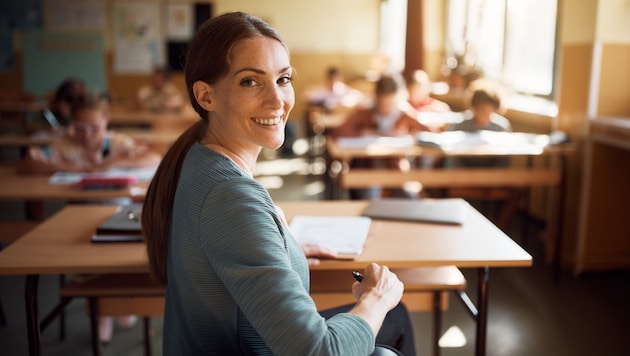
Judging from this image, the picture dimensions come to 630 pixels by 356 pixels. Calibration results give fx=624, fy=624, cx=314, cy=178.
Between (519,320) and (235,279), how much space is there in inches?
90.1

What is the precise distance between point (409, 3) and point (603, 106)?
9.90ft

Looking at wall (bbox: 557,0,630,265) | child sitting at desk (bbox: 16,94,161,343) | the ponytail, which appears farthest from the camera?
wall (bbox: 557,0,630,265)

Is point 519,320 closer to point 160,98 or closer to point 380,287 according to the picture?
point 380,287

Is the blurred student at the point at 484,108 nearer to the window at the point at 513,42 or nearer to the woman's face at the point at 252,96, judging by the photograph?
the window at the point at 513,42

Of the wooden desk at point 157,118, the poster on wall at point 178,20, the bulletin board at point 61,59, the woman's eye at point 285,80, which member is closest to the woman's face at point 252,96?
the woman's eye at point 285,80

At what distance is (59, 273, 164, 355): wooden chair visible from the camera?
1.89 metres

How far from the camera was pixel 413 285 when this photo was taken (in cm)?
190

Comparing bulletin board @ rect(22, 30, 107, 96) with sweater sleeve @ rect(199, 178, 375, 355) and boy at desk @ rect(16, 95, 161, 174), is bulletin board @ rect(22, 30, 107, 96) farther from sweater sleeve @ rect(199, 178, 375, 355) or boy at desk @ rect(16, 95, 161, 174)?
sweater sleeve @ rect(199, 178, 375, 355)

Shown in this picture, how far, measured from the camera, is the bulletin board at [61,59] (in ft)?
34.0

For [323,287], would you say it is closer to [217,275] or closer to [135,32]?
[217,275]

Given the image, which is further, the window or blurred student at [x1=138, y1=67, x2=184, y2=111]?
blurred student at [x1=138, y1=67, x2=184, y2=111]

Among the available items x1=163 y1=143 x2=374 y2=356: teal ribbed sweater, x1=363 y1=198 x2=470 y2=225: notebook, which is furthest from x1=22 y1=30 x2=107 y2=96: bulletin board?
x1=163 y1=143 x2=374 y2=356: teal ribbed sweater

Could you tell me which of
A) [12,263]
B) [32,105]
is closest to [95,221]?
[12,263]

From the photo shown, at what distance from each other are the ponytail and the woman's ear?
0.09 metres
